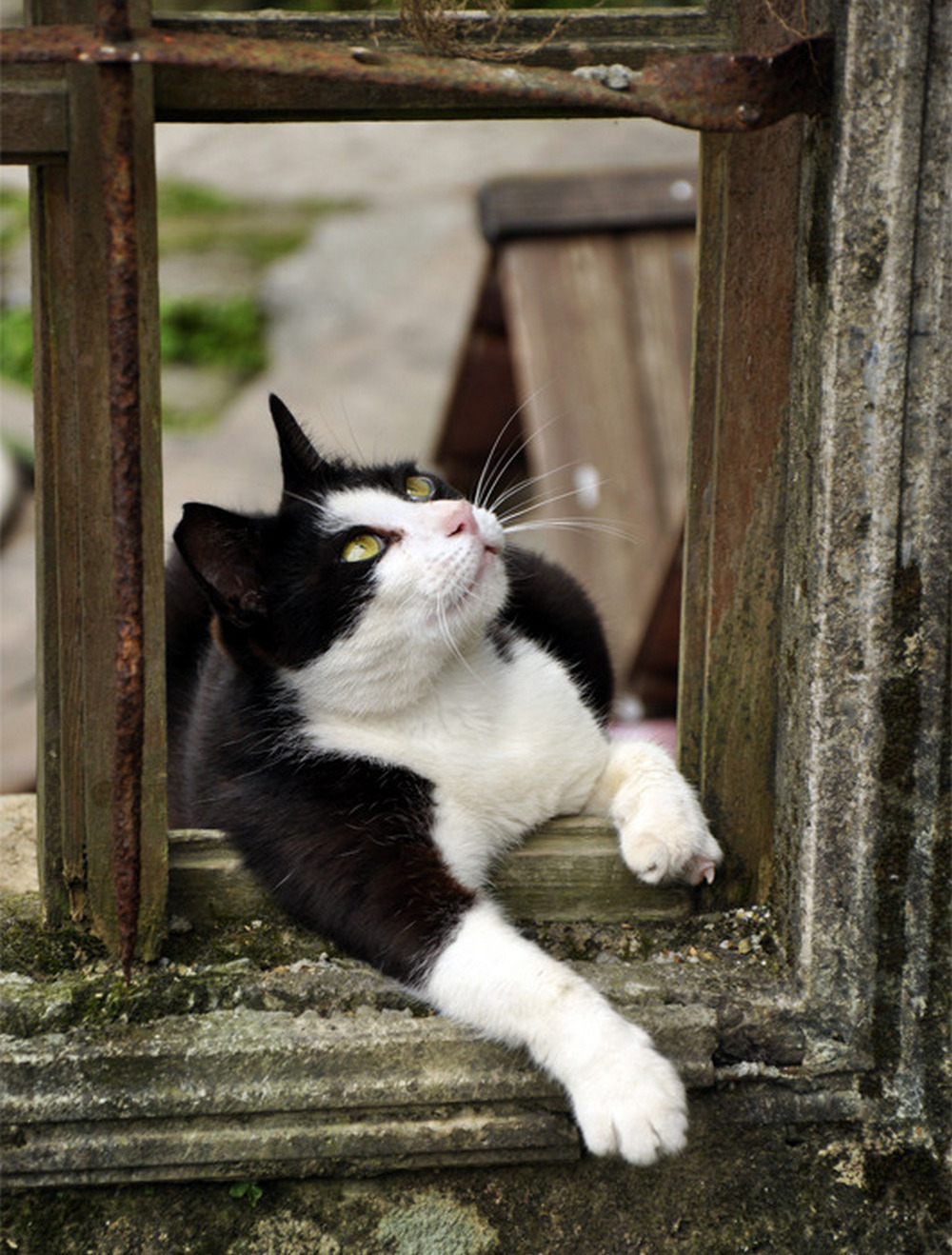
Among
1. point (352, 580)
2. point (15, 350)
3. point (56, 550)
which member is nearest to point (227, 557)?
point (352, 580)

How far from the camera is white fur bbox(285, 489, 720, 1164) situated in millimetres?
1775

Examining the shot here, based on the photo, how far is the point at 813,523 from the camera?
5.94 ft

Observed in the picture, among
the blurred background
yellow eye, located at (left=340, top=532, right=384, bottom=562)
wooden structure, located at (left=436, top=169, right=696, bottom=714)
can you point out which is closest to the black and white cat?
yellow eye, located at (left=340, top=532, right=384, bottom=562)

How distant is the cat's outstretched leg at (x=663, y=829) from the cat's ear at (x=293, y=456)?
2.15 feet

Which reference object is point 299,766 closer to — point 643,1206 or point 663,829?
point 663,829

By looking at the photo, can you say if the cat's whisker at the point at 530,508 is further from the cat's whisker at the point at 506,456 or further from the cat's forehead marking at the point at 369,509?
the cat's forehead marking at the point at 369,509

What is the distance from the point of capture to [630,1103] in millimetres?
1671

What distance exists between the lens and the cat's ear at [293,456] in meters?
2.19

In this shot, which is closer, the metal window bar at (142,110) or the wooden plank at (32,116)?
the metal window bar at (142,110)

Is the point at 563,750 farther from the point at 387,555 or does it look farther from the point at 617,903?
the point at 387,555

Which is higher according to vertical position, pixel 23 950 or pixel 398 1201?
pixel 23 950

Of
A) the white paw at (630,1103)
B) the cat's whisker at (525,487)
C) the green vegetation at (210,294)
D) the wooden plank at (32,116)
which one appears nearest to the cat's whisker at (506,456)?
the cat's whisker at (525,487)

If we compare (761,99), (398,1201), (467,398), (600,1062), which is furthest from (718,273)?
(467,398)

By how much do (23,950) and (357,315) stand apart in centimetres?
674
